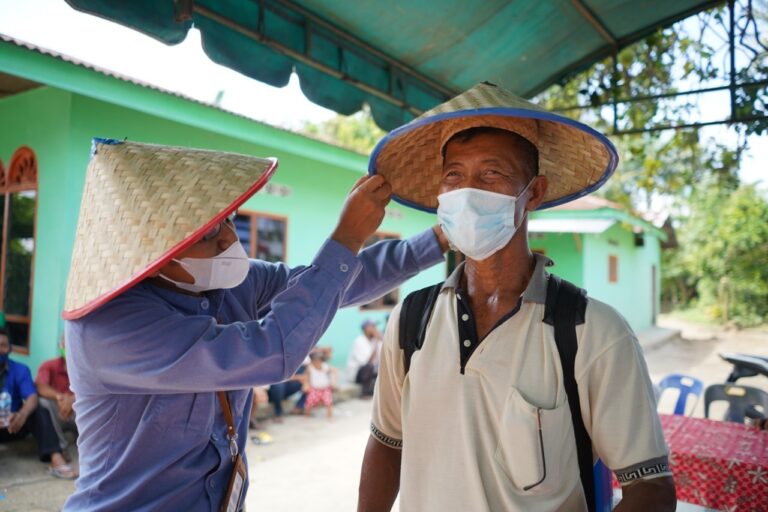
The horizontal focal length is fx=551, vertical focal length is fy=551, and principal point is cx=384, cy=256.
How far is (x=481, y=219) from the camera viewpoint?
5.40 ft

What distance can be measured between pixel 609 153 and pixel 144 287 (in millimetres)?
1416

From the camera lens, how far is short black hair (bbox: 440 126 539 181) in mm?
1699

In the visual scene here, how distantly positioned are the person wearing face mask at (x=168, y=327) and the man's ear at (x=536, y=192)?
57 cm

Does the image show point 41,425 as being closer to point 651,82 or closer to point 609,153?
point 609,153

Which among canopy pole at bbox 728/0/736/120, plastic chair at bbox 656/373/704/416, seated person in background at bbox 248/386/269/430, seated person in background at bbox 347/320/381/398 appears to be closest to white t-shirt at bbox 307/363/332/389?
seated person in background at bbox 248/386/269/430

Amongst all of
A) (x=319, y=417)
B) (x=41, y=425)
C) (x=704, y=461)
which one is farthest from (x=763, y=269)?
(x=41, y=425)

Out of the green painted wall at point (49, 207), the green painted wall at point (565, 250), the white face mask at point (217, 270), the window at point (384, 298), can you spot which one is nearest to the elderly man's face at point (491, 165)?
the white face mask at point (217, 270)

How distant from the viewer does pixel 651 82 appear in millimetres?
4297

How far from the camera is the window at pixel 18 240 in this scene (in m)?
6.71

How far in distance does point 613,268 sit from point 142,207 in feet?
62.8

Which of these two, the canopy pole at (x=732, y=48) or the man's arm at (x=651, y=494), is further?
the canopy pole at (x=732, y=48)

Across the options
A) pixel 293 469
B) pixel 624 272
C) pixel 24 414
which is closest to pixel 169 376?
pixel 293 469

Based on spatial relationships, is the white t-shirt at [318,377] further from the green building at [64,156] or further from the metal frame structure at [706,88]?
the metal frame structure at [706,88]

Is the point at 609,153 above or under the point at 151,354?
above
